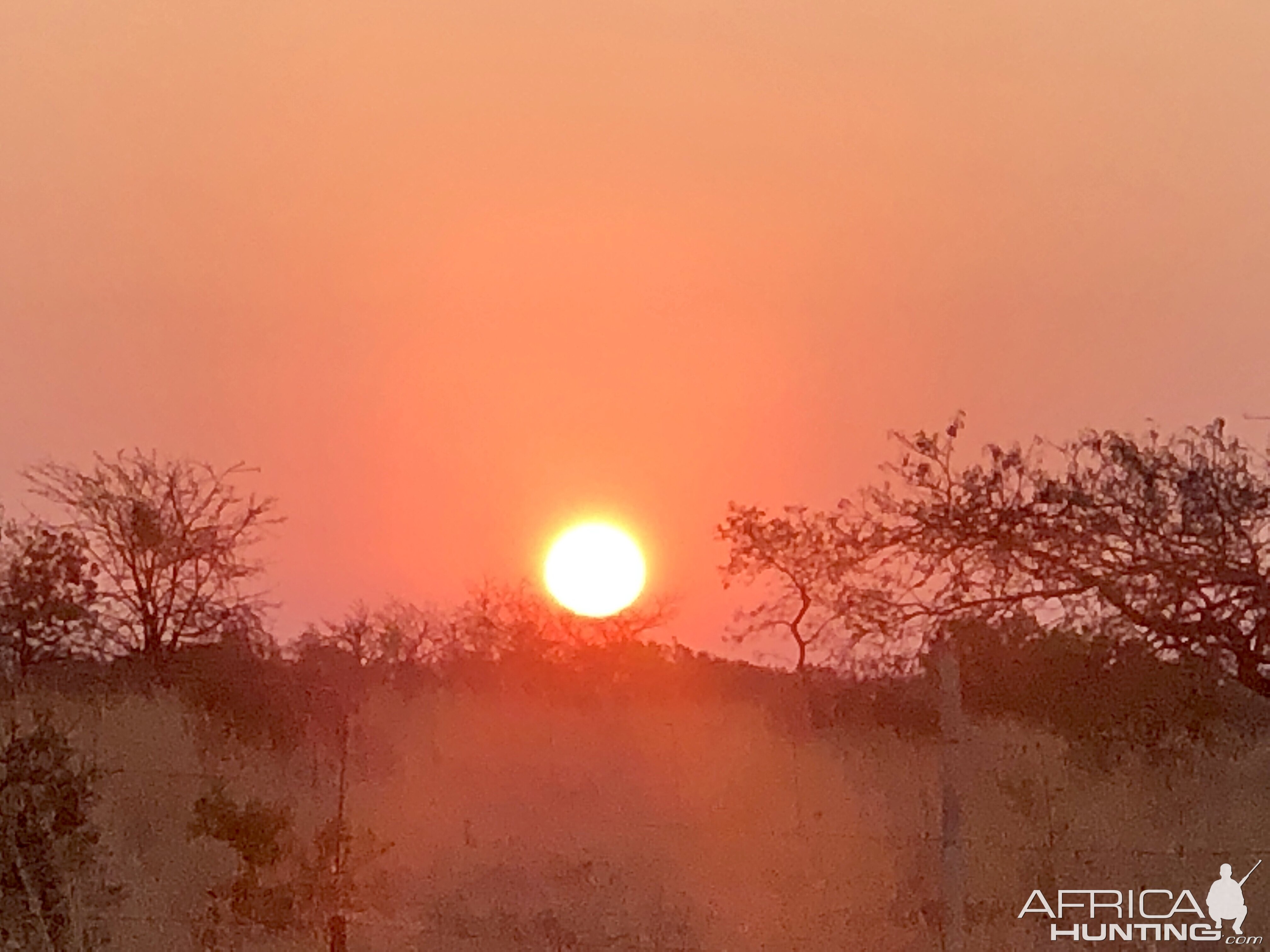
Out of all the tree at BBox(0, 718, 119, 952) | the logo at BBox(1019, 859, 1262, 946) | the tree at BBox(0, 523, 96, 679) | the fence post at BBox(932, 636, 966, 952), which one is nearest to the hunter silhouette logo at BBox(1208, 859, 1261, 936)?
the logo at BBox(1019, 859, 1262, 946)

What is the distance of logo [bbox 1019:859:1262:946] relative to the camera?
6.63 m

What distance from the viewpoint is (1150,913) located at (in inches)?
266

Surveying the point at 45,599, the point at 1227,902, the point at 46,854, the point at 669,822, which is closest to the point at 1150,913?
the point at 1227,902

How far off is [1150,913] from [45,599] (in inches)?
370

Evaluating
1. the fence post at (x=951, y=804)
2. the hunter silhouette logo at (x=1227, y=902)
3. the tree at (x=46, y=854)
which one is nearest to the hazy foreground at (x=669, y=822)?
the hunter silhouette logo at (x=1227, y=902)

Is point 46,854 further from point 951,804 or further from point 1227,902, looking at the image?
point 1227,902

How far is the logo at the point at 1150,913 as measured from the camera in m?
6.63

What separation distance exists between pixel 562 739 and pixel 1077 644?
166 inches

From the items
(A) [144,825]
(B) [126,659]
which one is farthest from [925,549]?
(B) [126,659]

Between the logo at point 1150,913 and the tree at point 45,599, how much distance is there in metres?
7.85

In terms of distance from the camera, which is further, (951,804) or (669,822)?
(669,822)

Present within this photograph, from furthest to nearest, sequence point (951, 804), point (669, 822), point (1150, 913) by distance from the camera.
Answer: point (669, 822) < point (1150, 913) < point (951, 804)

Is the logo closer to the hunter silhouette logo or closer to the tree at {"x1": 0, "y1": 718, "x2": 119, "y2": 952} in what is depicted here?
the hunter silhouette logo

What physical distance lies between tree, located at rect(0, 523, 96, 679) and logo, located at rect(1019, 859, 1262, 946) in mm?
7852
